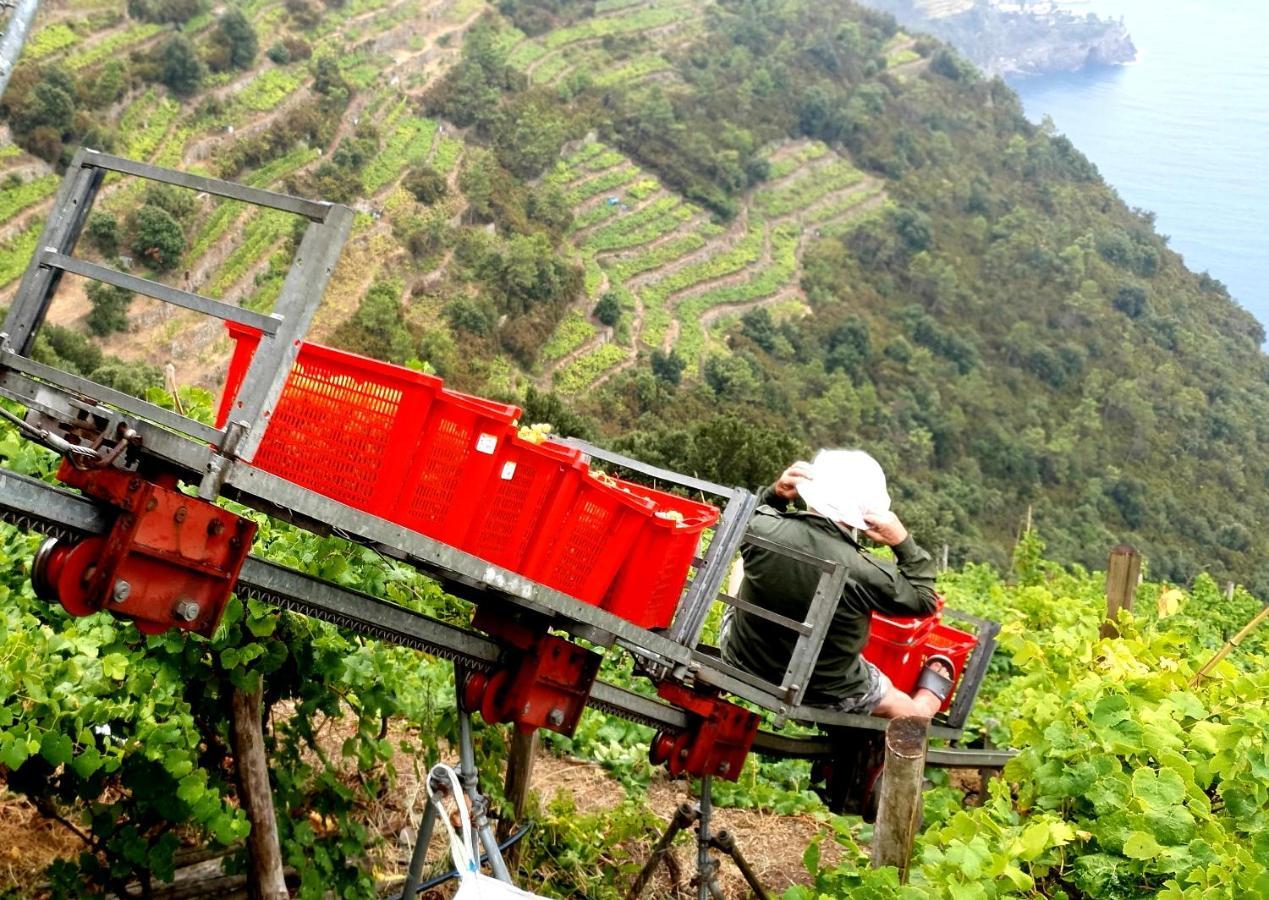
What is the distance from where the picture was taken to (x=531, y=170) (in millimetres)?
73875

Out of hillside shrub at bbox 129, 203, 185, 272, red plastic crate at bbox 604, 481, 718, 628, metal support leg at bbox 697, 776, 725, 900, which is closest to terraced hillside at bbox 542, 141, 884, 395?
hillside shrub at bbox 129, 203, 185, 272

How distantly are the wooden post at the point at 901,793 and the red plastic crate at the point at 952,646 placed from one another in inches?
104

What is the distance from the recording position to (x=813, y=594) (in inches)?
178

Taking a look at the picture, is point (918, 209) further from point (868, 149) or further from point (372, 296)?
point (372, 296)

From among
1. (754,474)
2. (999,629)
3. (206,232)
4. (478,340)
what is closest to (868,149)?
(478,340)

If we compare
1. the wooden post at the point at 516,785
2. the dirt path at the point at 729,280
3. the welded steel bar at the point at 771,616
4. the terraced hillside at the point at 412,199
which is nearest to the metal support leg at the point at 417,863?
the wooden post at the point at 516,785

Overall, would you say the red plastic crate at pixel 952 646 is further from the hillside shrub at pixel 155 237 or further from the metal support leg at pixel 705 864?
the hillside shrub at pixel 155 237

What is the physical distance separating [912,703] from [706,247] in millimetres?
74121

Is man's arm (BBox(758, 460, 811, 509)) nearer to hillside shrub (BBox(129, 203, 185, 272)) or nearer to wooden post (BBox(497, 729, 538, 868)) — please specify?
wooden post (BBox(497, 729, 538, 868))

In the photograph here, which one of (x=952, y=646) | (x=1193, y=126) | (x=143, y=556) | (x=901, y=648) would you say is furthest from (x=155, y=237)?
(x=1193, y=126)

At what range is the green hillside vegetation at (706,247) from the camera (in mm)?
53594

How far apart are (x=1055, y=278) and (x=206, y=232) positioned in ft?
234

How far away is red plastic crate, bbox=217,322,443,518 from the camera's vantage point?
2.79 m

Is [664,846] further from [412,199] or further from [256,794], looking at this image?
[412,199]
